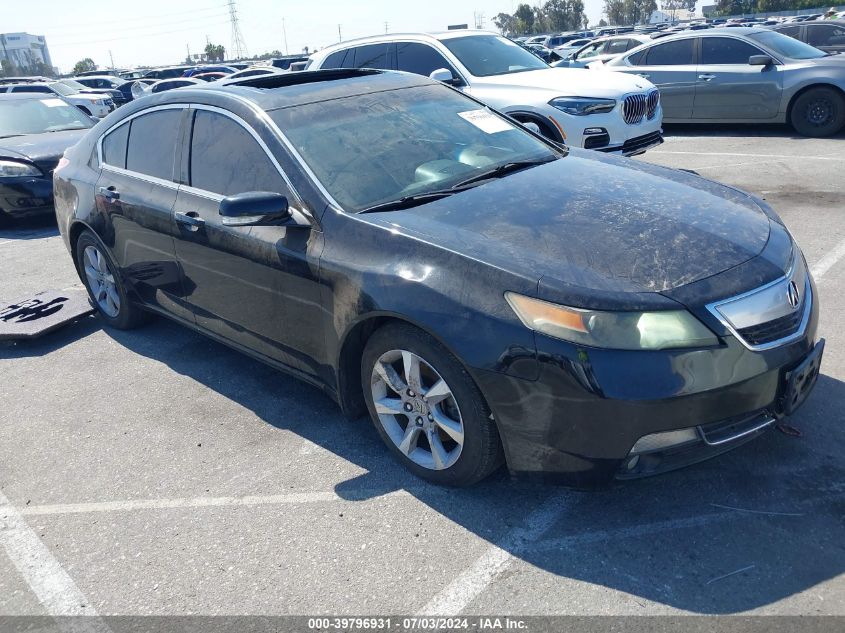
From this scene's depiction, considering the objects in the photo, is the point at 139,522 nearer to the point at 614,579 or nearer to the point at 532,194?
the point at 614,579

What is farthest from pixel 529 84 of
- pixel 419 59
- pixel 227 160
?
pixel 227 160

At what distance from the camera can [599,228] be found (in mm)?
3123

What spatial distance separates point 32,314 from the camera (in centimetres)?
554

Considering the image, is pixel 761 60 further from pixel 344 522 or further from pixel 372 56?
pixel 344 522

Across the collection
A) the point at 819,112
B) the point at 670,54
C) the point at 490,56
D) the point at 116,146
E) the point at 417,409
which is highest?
the point at 490,56

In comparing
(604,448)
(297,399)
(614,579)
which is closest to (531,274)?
(604,448)

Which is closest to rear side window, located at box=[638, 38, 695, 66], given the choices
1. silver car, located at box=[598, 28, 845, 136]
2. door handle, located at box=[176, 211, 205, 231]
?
silver car, located at box=[598, 28, 845, 136]

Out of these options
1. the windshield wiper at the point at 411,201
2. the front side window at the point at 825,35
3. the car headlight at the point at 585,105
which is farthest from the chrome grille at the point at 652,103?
the front side window at the point at 825,35

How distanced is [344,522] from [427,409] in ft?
1.92

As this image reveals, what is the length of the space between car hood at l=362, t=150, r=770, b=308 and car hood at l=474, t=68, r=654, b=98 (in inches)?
187

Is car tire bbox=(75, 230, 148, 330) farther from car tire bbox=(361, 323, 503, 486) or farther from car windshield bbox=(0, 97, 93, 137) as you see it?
car windshield bbox=(0, 97, 93, 137)

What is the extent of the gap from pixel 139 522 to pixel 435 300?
1639 millimetres

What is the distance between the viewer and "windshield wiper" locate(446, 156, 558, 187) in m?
3.75

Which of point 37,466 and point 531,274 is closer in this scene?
point 531,274
